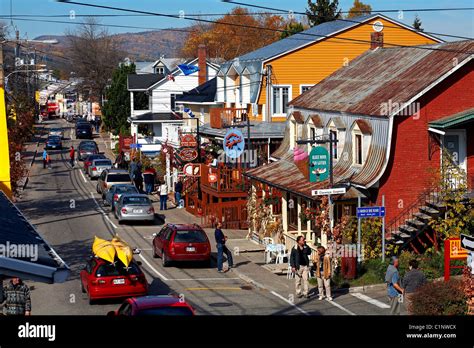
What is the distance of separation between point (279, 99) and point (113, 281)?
86.5ft

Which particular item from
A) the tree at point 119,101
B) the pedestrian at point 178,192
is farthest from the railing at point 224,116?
the tree at point 119,101

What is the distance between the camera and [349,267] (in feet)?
85.7

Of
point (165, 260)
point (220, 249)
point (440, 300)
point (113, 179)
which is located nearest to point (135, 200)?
point (113, 179)

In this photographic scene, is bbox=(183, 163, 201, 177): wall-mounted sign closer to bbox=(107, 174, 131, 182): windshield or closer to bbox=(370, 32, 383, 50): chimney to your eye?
bbox=(107, 174, 131, 182): windshield

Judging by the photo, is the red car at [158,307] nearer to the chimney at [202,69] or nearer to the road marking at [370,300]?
the road marking at [370,300]

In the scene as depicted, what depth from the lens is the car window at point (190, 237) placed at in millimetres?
29516

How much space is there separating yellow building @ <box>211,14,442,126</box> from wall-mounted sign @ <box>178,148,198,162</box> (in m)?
3.67

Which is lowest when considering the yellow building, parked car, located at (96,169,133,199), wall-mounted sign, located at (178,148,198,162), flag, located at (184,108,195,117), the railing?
parked car, located at (96,169,133,199)

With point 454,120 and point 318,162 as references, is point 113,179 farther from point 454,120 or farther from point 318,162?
point 454,120

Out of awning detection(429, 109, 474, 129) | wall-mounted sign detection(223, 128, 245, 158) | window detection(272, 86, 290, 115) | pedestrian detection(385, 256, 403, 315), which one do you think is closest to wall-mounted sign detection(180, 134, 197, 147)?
window detection(272, 86, 290, 115)

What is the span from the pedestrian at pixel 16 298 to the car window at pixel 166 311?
127 inches

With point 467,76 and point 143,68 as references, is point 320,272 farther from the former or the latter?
point 143,68

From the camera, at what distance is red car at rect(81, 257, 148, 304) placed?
74.6 ft

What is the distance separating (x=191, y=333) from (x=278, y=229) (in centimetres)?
2386
